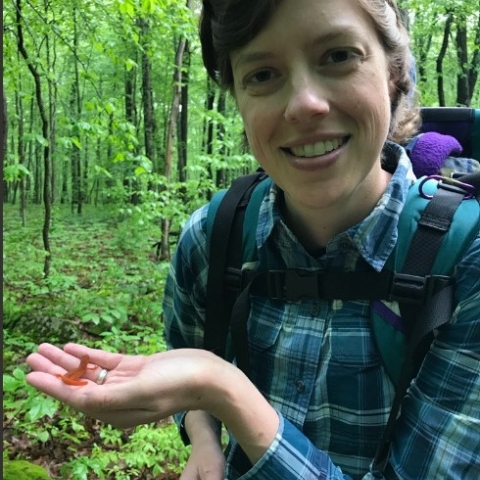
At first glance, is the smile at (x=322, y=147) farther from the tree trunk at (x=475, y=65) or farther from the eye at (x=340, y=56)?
the tree trunk at (x=475, y=65)

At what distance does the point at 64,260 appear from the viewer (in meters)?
8.46

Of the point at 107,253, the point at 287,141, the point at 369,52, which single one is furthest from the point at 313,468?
the point at 107,253

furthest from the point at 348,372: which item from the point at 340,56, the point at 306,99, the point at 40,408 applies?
the point at 40,408

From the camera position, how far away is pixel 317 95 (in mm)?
1118

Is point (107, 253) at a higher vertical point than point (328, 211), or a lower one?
lower

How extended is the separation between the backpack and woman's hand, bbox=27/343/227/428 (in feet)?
1.01

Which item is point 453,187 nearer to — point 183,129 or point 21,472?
point 21,472

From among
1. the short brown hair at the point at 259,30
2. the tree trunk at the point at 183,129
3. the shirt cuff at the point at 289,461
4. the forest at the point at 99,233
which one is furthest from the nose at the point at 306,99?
the tree trunk at the point at 183,129

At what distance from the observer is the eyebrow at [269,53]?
1099mm

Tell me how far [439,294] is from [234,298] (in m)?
0.59

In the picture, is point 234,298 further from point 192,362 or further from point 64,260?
point 64,260

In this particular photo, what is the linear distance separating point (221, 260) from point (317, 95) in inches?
21.4

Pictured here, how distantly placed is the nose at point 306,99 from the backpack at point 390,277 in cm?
35

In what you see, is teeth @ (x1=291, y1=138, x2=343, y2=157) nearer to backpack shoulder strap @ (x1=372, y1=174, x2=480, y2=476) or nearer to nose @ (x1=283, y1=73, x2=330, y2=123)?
nose @ (x1=283, y1=73, x2=330, y2=123)
